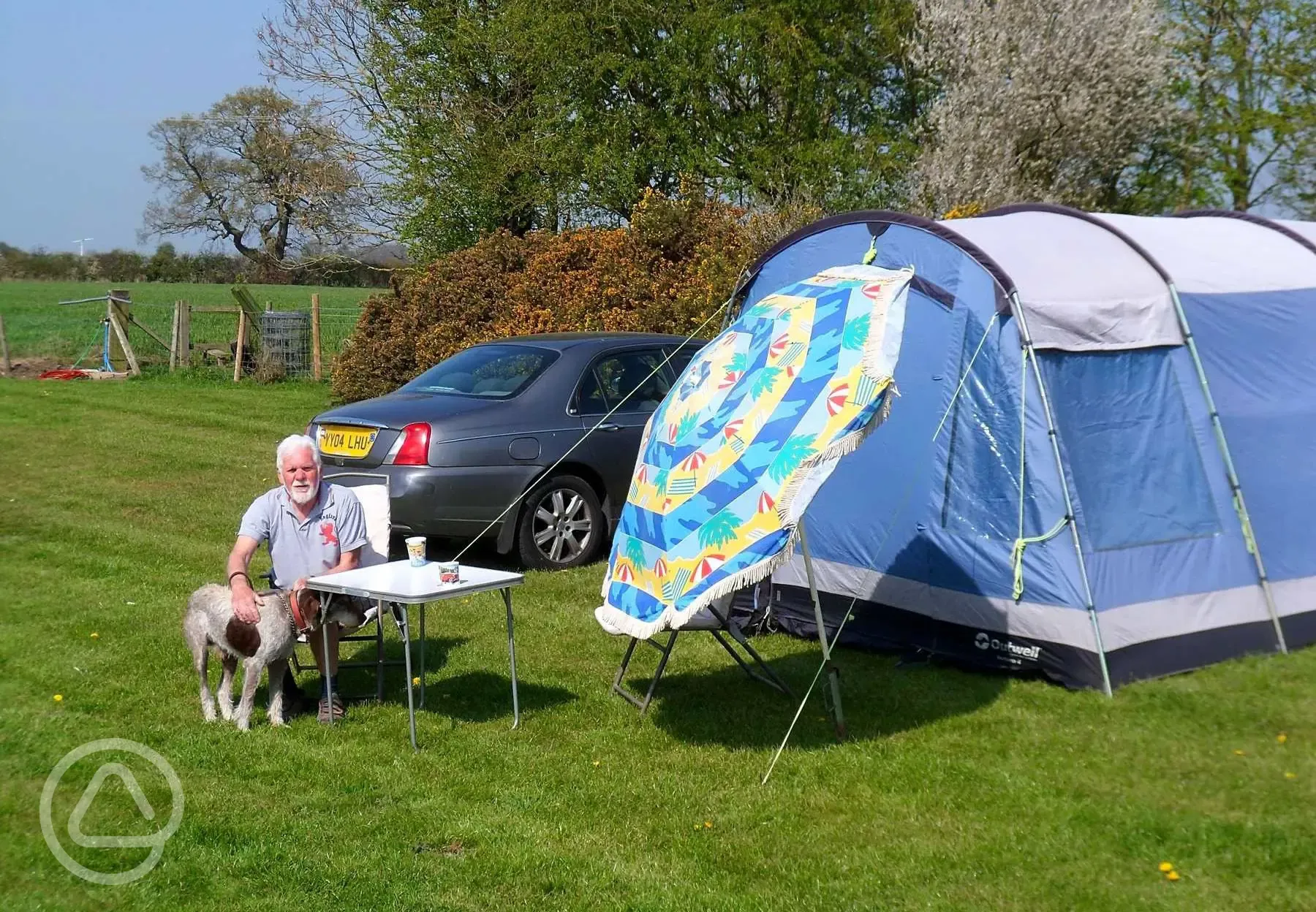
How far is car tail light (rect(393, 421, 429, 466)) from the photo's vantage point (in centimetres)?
868

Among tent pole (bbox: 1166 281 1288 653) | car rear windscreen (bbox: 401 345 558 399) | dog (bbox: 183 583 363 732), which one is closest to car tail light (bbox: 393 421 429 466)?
car rear windscreen (bbox: 401 345 558 399)

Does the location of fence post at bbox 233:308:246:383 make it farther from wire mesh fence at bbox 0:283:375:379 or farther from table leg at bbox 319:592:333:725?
table leg at bbox 319:592:333:725

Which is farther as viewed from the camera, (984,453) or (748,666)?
(984,453)

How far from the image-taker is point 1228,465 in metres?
6.86

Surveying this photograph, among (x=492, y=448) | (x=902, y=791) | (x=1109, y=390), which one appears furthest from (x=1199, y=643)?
(x=492, y=448)

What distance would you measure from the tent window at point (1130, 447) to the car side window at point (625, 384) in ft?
11.2

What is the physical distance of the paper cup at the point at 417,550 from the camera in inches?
231

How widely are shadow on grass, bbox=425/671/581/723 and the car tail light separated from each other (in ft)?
7.29

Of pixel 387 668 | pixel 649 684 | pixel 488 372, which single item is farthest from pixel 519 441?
pixel 649 684

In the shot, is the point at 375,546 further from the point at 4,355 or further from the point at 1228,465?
the point at 4,355

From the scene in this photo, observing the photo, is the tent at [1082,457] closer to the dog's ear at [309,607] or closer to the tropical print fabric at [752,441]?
the tropical print fabric at [752,441]

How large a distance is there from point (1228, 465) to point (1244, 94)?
2080 cm

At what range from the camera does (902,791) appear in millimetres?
5098

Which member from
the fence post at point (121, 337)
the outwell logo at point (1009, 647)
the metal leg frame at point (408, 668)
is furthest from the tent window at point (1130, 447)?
the fence post at point (121, 337)
